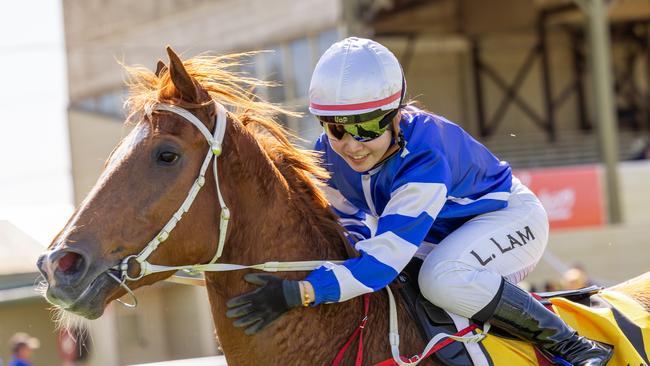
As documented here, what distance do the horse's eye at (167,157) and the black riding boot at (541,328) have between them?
1195 mm

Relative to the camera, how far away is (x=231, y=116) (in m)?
3.19

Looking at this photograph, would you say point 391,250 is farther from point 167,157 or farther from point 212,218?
point 167,157

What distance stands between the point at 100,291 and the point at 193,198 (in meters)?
0.42

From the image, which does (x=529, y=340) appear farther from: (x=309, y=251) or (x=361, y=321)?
(x=309, y=251)

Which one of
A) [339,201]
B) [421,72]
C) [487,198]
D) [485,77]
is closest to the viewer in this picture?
[487,198]

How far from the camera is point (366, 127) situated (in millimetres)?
3178

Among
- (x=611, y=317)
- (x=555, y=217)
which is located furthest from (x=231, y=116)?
(x=555, y=217)

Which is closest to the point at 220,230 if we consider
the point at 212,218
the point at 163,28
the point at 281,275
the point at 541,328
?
the point at 212,218

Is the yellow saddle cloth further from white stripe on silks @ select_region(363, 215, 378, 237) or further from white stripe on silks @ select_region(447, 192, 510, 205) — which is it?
white stripe on silks @ select_region(363, 215, 378, 237)

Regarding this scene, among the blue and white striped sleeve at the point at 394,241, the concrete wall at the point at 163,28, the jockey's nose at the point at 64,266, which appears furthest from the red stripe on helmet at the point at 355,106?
the concrete wall at the point at 163,28

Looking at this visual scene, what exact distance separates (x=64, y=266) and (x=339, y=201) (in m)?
1.20

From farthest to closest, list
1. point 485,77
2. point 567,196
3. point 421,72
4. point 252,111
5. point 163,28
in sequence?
point 485,77 < point 421,72 < point 163,28 < point 567,196 < point 252,111

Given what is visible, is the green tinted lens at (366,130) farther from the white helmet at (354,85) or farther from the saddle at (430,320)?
the saddle at (430,320)

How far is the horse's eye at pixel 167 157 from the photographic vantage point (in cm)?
296
